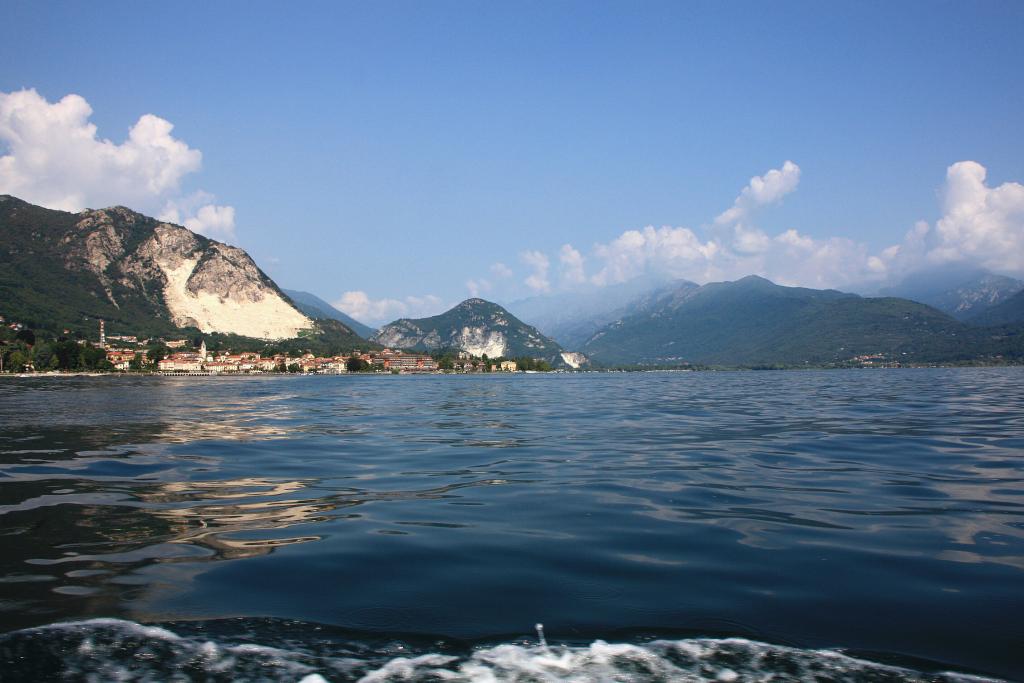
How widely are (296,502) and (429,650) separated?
21.1 ft

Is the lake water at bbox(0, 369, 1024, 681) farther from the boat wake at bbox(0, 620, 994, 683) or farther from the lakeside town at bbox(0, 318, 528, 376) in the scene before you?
the lakeside town at bbox(0, 318, 528, 376)

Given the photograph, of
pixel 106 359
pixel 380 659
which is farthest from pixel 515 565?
pixel 106 359

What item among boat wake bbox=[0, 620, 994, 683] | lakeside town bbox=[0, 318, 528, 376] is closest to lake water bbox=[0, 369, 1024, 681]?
boat wake bbox=[0, 620, 994, 683]

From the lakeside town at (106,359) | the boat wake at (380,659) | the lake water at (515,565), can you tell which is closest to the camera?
the boat wake at (380,659)

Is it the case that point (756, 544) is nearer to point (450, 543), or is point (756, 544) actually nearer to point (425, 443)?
point (450, 543)

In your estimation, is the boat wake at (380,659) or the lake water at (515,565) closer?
the boat wake at (380,659)

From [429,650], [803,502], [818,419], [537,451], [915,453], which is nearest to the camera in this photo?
[429,650]

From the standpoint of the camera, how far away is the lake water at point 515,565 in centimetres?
479

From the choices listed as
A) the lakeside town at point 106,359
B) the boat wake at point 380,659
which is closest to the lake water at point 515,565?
the boat wake at point 380,659

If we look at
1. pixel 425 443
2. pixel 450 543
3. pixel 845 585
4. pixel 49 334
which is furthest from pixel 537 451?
pixel 49 334

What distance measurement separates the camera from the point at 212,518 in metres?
9.33

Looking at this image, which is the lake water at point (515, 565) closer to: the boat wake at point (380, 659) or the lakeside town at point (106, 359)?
the boat wake at point (380, 659)

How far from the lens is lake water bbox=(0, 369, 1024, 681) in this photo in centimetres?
479

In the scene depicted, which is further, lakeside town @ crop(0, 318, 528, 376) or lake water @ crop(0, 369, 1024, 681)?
lakeside town @ crop(0, 318, 528, 376)
